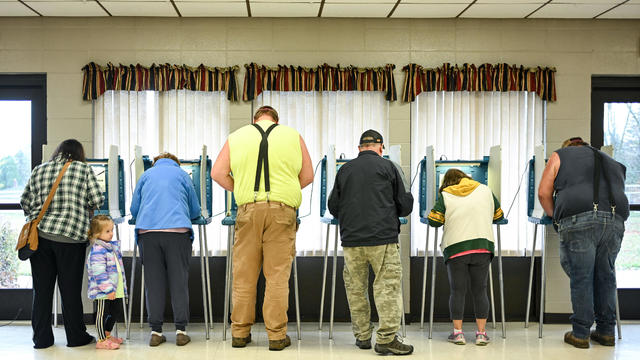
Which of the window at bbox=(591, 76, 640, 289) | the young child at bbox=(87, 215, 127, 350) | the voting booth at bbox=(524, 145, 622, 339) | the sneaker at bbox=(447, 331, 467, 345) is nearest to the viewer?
the young child at bbox=(87, 215, 127, 350)

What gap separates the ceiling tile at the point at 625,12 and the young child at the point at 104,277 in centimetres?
410

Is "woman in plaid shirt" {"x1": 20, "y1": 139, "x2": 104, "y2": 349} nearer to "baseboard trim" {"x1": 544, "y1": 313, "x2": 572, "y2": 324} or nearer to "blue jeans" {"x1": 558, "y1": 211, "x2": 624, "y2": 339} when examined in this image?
"blue jeans" {"x1": 558, "y1": 211, "x2": 624, "y2": 339}

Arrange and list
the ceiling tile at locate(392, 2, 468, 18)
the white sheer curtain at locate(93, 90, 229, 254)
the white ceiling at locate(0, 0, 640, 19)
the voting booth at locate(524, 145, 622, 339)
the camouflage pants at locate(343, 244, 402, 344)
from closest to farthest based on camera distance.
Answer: the camouflage pants at locate(343, 244, 402, 344) < the voting booth at locate(524, 145, 622, 339) < the white ceiling at locate(0, 0, 640, 19) < the ceiling tile at locate(392, 2, 468, 18) < the white sheer curtain at locate(93, 90, 229, 254)

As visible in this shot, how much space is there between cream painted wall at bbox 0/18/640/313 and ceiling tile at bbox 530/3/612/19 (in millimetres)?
117

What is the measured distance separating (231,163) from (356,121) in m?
1.52

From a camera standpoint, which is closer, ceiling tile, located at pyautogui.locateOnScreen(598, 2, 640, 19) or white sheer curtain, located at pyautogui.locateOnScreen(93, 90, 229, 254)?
ceiling tile, located at pyautogui.locateOnScreen(598, 2, 640, 19)

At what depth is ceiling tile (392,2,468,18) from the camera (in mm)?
4602

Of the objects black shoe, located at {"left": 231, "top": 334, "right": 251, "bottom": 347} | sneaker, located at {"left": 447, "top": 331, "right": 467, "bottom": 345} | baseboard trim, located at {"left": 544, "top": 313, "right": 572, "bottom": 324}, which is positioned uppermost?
black shoe, located at {"left": 231, "top": 334, "right": 251, "bottom": 347}

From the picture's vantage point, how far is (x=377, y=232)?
11.9ft

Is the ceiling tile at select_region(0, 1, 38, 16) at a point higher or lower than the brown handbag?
higher

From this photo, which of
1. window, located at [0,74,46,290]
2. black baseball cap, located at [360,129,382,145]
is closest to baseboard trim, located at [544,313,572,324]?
black baseball cap, located at [360,129,382,145]

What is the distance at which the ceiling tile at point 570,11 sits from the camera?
4.61 m

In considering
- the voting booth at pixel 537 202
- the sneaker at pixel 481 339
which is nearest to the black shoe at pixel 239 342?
the sneaker at pixel 481 339

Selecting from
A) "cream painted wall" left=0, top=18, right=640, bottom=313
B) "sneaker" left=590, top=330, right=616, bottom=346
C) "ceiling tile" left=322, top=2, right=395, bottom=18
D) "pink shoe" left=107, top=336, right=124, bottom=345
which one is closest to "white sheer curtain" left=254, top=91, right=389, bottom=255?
"cream painted wall" left=0, top=18, right=640, bottom=313
